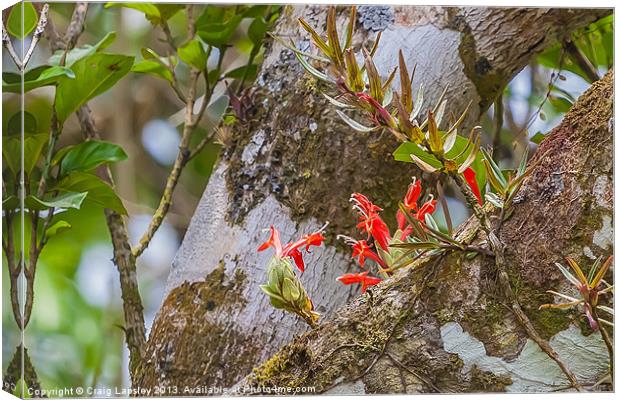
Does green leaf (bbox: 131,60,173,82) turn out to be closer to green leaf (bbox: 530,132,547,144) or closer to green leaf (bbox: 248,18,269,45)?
green leaf (bbox: 248,18,269,45)

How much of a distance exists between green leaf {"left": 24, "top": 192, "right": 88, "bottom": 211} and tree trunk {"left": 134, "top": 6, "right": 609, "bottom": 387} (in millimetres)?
148

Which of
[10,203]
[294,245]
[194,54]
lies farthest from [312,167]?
[10,203]

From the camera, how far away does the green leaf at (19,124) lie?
926 millimetres

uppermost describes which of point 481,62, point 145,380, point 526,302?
point 481,62

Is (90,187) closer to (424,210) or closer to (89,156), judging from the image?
(89,156)

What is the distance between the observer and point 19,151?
3.07 feet

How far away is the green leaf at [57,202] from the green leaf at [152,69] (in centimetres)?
19

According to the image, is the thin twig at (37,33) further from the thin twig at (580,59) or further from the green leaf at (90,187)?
the thin twig at (580,59)

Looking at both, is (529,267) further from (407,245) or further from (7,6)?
(7,6)

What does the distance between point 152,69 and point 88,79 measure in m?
0.12

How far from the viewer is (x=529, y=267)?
0.86 meters

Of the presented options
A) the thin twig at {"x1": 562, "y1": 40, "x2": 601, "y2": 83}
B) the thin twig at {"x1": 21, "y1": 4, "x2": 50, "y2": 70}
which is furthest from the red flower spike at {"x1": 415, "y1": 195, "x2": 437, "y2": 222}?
the thin twig at {"x1": 21, "y1": 4, "x2": 50, "y2": 70}

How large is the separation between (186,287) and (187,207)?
38cm

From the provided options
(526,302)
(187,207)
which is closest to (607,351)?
(526,302)
